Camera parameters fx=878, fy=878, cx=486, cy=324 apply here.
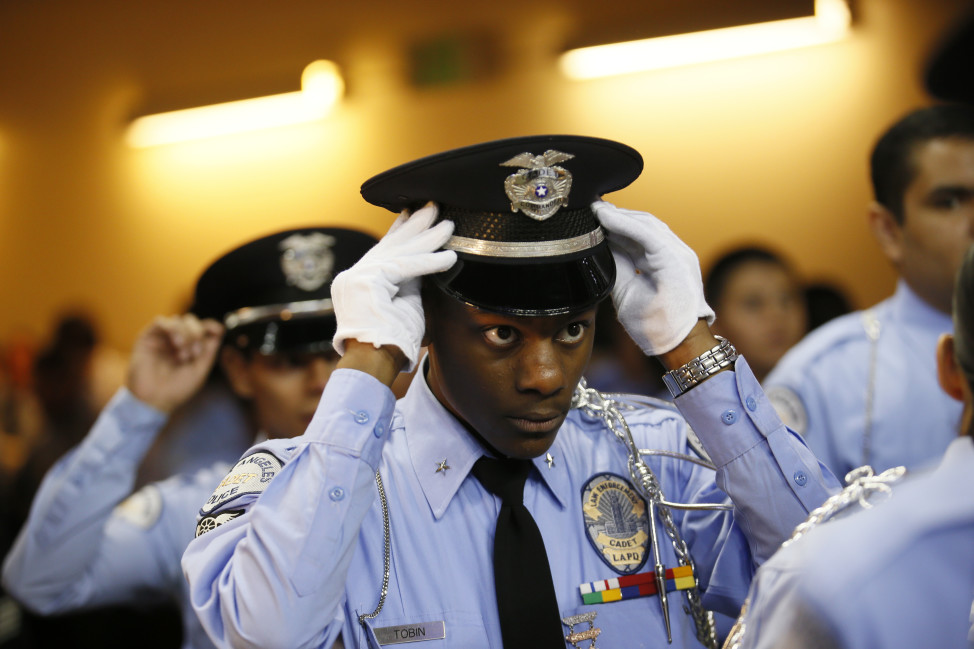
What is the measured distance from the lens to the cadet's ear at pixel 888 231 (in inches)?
96.5

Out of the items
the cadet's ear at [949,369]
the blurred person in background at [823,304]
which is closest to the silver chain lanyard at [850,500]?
the cadet's ear at [949,369]

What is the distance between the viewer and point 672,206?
15.0 feet

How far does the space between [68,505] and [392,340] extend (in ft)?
4.40

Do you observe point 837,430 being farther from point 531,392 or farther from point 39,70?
point 39,70

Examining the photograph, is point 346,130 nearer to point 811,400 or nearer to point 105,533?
point 105,533

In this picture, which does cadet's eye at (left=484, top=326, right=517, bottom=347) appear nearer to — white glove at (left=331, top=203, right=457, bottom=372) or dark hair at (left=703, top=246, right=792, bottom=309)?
white glove at (left=331, top=203, right=457, bottom=372)

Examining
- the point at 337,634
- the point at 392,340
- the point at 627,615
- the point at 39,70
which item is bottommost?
the point at 627,615

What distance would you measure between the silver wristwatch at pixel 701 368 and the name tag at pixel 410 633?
0.53 meters

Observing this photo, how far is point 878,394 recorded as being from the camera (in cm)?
239

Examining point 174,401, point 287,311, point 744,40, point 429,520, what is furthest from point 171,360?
point 744,40

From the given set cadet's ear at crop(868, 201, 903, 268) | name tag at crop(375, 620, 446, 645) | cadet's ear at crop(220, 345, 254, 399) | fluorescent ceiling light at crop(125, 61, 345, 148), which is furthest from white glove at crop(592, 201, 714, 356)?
fluorescent ceiling light at crop(125, 61, 345, 148)

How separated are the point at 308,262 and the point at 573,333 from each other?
101 cm

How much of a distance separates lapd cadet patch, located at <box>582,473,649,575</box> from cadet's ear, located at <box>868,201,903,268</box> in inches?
53.8

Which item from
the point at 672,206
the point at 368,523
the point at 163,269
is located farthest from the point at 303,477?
the point at 163,269
